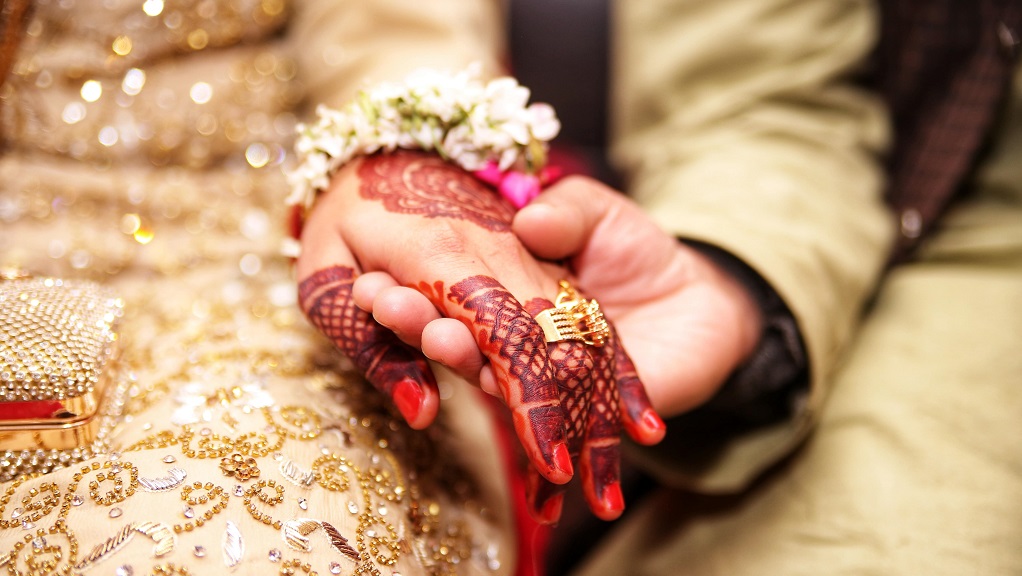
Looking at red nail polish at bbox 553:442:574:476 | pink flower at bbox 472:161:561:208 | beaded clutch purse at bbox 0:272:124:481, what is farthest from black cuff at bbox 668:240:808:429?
beaded clutch purse at bbox 0:272:124:481

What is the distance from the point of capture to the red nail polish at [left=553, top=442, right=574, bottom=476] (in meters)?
0.45

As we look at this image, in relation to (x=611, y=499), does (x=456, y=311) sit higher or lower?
higher

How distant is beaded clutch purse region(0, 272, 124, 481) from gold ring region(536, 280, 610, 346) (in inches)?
13.6

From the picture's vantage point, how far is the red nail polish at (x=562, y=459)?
1.47 feet

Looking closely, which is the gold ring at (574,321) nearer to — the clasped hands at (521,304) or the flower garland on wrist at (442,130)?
the clasped hands at (521,304)

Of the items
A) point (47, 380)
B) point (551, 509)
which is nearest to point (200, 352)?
point (47, 380)

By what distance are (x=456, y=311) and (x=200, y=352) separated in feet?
0.98

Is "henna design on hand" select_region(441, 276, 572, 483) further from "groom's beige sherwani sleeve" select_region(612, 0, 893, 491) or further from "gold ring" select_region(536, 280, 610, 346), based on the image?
"groom's beige sherwani sleeve" select_region(612, 0, 893, 491)

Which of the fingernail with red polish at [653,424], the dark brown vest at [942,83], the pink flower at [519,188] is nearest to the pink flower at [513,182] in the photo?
the pink flower at [519,188]

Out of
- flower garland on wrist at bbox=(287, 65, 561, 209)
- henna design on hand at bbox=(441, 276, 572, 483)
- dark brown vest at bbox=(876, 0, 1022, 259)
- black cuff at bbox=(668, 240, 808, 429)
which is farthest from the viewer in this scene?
dark brown vest at bbox=(876, 0, 1022, 259)

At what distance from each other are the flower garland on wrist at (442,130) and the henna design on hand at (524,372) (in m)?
0.17

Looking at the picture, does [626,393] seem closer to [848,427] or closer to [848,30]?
[848,427]

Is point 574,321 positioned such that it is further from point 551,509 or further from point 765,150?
point 765,150

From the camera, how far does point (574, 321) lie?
1.62 feet
